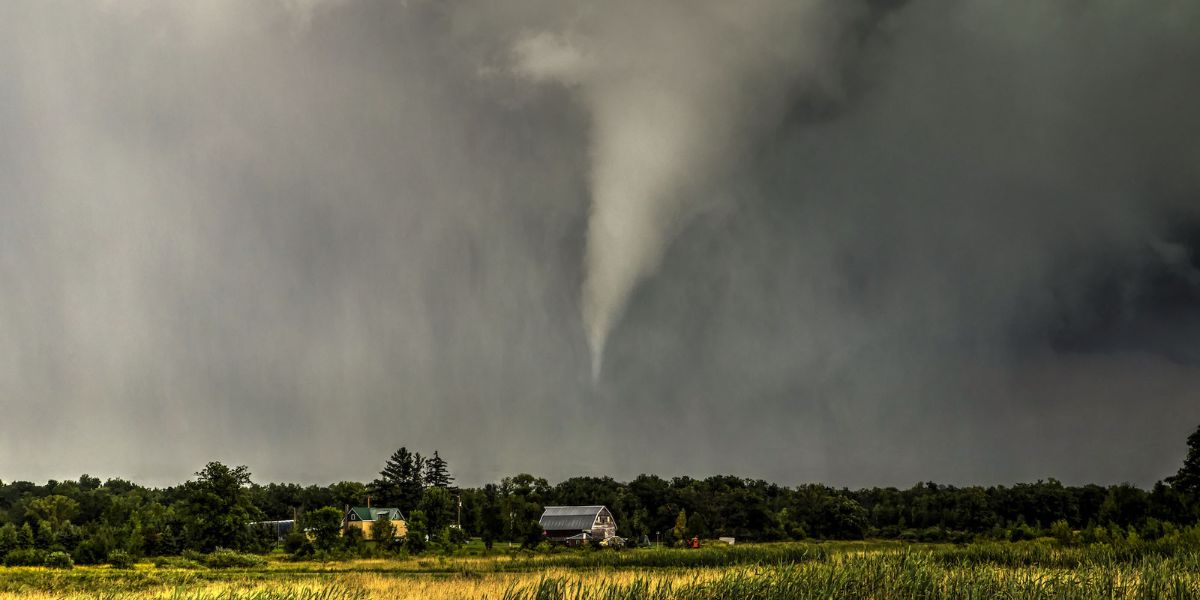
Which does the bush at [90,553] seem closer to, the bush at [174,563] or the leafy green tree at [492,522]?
the bush at [174,563]

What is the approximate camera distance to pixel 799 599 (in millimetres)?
22250

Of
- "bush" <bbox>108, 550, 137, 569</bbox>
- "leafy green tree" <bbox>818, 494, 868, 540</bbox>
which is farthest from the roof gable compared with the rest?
"leafy green tree" <bbox>818, 494, 868, 540</bbox>

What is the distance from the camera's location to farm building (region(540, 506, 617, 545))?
392 ft

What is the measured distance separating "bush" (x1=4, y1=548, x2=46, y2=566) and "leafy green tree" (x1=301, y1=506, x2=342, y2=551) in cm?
2222

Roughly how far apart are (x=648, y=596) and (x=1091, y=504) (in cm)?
12405

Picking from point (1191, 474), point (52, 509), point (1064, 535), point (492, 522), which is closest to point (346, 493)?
point (492, 522)

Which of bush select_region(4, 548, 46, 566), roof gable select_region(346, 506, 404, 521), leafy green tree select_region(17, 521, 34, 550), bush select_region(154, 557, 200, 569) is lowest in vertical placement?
bush select_region(154, 557, 200, 569)

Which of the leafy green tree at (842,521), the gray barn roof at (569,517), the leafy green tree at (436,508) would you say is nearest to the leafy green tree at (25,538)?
the leafy green tree at (436,508)

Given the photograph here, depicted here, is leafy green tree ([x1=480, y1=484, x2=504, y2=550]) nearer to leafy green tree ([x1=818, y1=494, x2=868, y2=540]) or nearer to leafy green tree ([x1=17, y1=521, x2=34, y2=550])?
leafy green tree ([x1=818, y1=494, x2=868, y2=540])

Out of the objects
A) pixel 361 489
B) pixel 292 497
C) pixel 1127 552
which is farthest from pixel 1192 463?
pixel 292 497

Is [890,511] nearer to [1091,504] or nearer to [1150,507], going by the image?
[1091,504]

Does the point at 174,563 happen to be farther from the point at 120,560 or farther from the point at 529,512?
the point at 529,512

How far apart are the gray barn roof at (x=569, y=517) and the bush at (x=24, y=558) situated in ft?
227

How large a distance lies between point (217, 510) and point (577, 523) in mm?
56118
